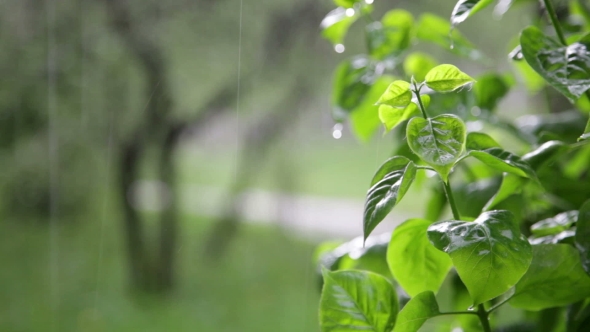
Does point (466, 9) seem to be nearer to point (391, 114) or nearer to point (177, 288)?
Result: point (391, 114)

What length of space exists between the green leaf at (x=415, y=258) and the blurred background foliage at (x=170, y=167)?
2.73 ft

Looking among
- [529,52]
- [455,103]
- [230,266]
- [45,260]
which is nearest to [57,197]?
[45,260]

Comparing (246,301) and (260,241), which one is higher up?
(260,241)

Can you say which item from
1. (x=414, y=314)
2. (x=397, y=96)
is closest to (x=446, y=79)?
(x=397, y=96)

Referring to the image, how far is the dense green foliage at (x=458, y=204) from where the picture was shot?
280 millimetres

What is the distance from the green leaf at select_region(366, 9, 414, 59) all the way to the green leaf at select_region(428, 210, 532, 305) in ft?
0.79

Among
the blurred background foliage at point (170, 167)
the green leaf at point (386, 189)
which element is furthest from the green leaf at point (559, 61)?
the blurred background foliage at point (170, 167)

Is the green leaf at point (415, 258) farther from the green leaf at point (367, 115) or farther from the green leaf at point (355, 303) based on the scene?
the green leaf at point (367, 115)

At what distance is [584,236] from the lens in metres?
0.33

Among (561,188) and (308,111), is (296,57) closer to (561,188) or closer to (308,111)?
(308,111)

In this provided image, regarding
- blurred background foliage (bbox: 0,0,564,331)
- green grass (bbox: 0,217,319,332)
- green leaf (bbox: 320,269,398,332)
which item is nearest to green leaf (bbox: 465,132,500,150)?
green leaf (bbox: 320,269,398,332)

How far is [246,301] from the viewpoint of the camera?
130cm

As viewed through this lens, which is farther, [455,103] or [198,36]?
[198,36]

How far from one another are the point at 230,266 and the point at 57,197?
0.44m
